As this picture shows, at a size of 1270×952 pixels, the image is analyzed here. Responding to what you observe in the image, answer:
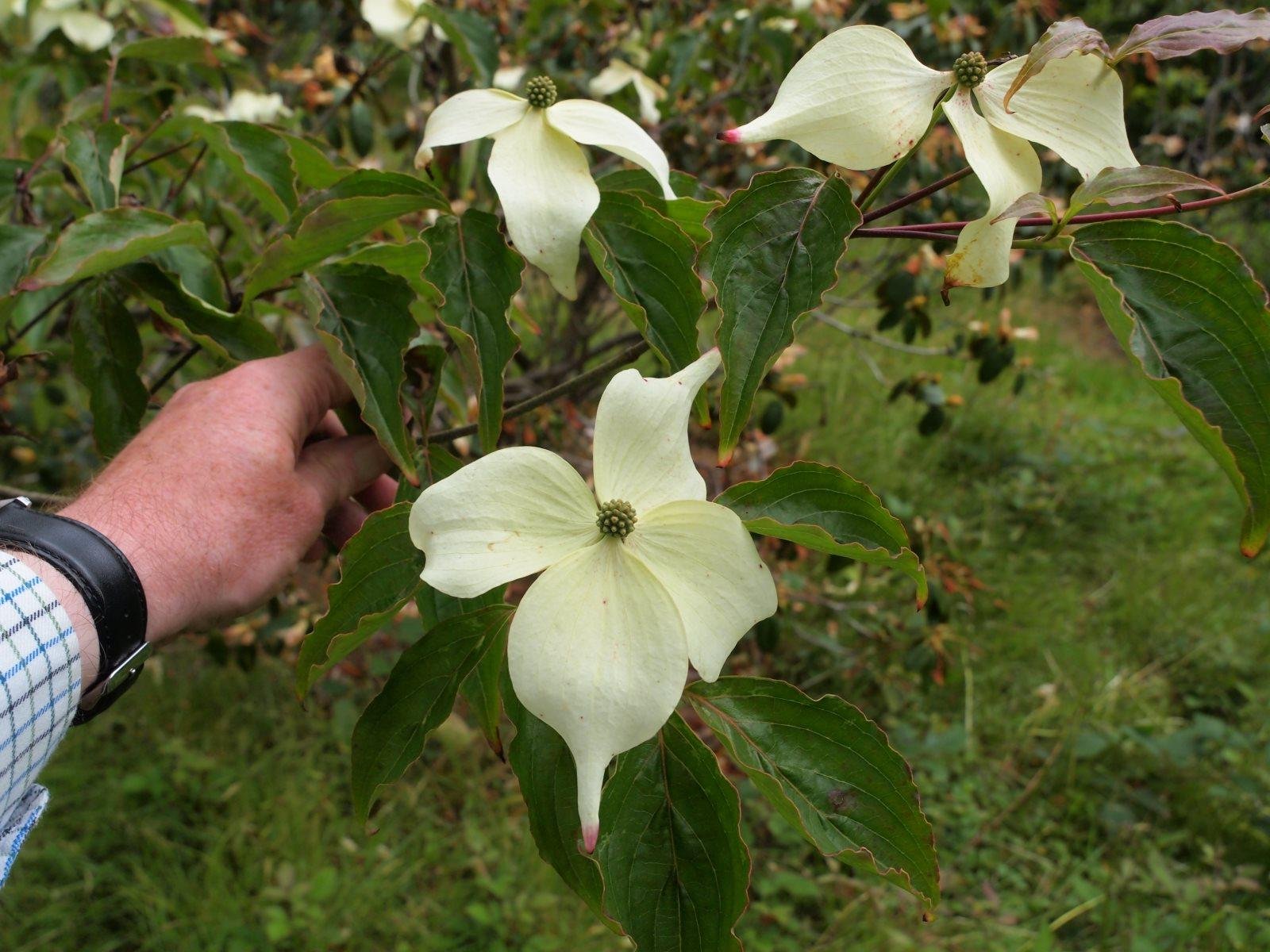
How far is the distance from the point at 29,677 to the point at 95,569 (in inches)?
3.6

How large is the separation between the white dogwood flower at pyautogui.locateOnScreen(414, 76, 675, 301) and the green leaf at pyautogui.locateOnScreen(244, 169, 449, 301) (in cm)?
3

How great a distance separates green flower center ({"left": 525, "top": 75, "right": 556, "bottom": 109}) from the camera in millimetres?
693

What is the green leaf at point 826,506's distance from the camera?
1.95 ft

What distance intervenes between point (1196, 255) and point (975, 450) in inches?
109

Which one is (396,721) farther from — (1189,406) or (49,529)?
(1189,406)

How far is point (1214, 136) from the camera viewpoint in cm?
276

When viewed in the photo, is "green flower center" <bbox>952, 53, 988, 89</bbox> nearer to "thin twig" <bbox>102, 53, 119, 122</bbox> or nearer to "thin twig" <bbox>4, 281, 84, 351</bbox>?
"thin twig" <bbox>4, 281, 84, 351</bbox>

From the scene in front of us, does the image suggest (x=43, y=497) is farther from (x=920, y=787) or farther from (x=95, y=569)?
(x=920, y=787)

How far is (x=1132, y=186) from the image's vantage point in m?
0.55

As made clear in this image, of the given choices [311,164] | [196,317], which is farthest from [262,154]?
[196,317]

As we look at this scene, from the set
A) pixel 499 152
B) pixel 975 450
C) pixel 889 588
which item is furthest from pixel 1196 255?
pixel 975 450

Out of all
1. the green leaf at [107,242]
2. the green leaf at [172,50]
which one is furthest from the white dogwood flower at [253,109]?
the green leaf at [107,242]

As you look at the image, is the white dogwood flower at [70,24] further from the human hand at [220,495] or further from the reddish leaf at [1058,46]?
the reddish leaf at [1058,46]

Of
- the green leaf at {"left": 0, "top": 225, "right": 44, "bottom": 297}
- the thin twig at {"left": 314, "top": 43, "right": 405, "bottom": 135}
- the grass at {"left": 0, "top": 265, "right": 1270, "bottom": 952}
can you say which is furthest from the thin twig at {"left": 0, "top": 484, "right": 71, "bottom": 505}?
the grass at {"left": 0, "top": 265, "right": 1270, "bottom": 952}
